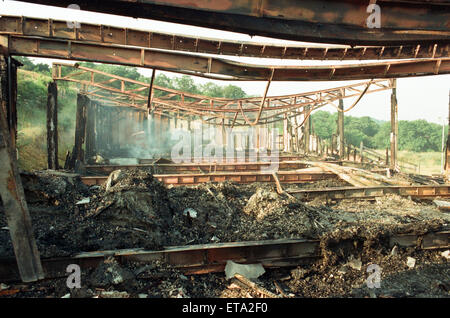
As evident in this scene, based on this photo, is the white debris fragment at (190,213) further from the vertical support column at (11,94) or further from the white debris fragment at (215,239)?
the vertical support column at (11,94)

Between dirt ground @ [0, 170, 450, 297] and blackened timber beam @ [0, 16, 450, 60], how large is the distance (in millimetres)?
2897

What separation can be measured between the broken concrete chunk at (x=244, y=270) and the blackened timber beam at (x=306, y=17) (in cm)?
301

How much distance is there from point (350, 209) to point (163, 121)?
81.6 ft

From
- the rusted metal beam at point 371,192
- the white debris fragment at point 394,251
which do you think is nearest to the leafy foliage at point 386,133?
the rusted metal beam at point 371,192

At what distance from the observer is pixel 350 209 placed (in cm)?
602

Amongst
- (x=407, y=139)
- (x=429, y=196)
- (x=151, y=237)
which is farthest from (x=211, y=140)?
(x=407, y=139)

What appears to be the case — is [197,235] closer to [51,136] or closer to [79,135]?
[51,136]

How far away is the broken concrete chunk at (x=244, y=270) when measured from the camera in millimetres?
3646

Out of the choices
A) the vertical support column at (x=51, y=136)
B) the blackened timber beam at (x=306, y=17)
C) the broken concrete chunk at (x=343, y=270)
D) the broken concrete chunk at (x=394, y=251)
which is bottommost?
the broken concrete chunk at (x=343, y=270)

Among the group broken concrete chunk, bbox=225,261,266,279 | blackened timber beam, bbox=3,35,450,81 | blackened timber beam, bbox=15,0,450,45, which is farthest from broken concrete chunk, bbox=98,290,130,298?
blackened timber beam, bbox=3,35,450,81

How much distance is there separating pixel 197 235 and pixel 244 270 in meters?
1.05

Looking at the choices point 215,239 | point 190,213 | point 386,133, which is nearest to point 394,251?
point 215,239

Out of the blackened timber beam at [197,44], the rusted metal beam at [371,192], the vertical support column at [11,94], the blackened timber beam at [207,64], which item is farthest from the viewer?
the rusted metal beam at [371,192]

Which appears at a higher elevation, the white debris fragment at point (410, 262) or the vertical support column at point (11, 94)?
the vertical support column at point (11, 94)
